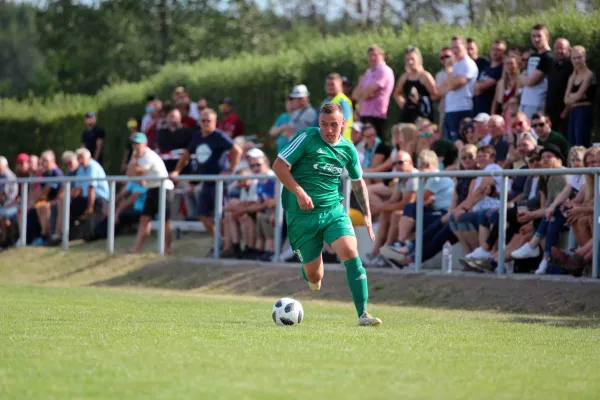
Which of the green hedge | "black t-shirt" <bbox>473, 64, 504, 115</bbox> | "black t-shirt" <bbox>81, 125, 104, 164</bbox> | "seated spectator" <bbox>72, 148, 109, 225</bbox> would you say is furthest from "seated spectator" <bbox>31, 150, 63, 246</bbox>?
"black t-shirt" <bbox>473, 64, 504, 115</bbox>

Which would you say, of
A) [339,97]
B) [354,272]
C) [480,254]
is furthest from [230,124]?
[354,272]

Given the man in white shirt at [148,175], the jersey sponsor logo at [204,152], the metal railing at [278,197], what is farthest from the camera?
the jersey sponsor logo at [204,152]

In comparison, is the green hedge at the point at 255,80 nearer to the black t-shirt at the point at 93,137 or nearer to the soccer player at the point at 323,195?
the black t-shirt at the point at 93,137

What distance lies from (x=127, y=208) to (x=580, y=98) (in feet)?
32.0

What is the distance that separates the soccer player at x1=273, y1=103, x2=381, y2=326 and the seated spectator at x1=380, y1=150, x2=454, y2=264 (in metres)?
4.45

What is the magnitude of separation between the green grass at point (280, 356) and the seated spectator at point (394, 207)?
3700mm

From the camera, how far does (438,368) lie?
7.78 metres

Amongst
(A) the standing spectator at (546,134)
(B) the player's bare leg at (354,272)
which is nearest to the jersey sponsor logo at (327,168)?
(B) the player's bare leg at (354,272)

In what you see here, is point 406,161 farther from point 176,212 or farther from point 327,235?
point 176,212

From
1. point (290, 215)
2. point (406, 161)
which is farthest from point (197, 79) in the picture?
point (290, 215)

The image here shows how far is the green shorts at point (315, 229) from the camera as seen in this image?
1135 cm

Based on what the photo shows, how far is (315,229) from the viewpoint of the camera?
1141 cm

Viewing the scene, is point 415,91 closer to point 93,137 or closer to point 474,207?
point 474,207

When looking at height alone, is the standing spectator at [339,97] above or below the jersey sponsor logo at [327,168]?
above
